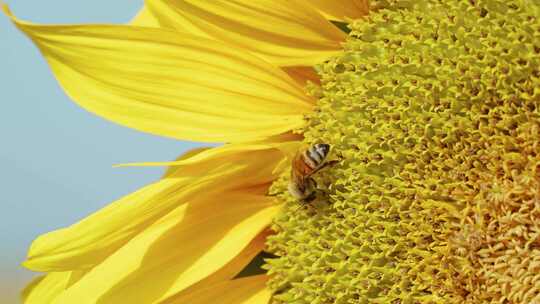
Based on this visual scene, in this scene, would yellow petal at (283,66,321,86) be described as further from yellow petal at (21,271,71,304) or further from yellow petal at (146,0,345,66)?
yellow petal at (21,271,71,304)

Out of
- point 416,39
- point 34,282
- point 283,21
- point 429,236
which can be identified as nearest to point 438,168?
point 429,236

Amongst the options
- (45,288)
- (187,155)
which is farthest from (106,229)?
(45,288)

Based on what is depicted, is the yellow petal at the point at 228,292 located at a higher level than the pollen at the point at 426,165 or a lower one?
lower

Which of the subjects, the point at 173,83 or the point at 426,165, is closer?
the point at 426,165

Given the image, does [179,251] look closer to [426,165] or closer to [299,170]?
[299,170]

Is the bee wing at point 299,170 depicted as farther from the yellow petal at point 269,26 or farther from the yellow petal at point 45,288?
the yellow petal at point 45,288

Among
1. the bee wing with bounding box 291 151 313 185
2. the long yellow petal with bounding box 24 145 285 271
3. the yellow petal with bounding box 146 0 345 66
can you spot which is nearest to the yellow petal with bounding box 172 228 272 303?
the long yellow petal with bounding box 24 145 285 271

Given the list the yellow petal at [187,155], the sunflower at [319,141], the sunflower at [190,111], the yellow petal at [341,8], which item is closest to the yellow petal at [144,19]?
the sunflower at [319,141]
